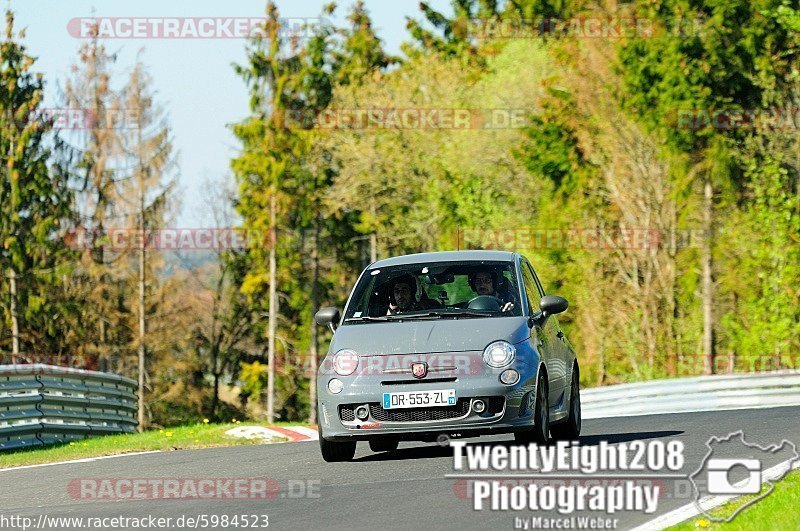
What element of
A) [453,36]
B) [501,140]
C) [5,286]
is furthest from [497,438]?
[453,36]


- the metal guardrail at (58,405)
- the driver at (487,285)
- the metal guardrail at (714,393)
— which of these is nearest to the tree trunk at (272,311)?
the metal guardrail at (714,393)

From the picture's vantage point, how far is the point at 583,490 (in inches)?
393

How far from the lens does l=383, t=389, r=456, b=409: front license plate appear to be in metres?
12.3

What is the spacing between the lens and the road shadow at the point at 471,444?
13430 millimetres

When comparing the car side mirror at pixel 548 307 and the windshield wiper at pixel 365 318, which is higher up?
the car side mirror at pixel 548 307

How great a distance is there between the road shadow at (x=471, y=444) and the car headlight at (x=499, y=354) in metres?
1.02

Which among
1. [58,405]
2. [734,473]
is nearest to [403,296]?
[734,473]

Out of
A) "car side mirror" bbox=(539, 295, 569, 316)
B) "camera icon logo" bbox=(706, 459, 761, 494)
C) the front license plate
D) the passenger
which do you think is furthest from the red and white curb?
"camera icon logo" bbox=(706, 459, 761, 494)

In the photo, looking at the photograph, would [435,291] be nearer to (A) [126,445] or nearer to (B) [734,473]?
(B) [734,473]

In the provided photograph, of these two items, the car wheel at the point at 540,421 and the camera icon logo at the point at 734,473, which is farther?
the car wheel at the point at 540,421

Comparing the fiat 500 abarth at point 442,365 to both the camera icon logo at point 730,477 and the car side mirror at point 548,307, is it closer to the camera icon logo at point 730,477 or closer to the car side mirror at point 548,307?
the car side mirror at point 548,307

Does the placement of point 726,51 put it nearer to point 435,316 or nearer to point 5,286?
point 5,286

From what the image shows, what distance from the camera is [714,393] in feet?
76.6

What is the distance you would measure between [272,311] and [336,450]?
2055 inches
